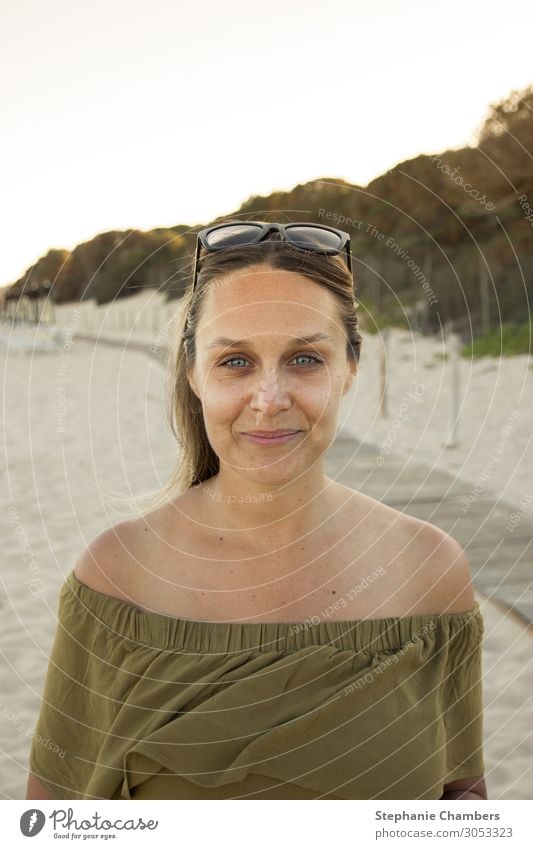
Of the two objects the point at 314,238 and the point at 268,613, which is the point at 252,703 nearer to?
the point at 268,613

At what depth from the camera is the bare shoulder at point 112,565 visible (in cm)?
106

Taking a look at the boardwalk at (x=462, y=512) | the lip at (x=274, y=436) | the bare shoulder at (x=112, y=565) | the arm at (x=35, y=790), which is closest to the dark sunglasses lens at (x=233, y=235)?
the lip at (x=274, y=436)

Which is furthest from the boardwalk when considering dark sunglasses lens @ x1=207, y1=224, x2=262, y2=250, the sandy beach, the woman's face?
dark sunglasses lens @ x1=207, y1=224, x2=262, y2=250

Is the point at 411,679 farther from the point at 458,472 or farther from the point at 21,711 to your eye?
the point at 458,472

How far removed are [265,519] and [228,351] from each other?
0.25 metres

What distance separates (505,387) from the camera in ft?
21.8

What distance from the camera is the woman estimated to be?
100 centimetres

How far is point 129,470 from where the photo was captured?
5312mm

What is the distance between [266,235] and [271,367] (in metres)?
0.17

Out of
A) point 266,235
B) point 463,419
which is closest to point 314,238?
point 266,235

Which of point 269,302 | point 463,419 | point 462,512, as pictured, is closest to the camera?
point 269,302

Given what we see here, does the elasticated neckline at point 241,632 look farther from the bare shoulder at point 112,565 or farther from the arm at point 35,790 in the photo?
the arm at point 35,790

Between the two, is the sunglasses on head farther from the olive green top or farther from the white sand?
the white sand
